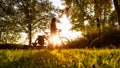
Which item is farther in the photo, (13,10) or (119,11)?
(13,10)

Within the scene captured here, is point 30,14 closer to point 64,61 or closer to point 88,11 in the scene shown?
point 88,11

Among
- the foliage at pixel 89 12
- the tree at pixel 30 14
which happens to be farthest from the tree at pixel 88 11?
the tree at pixel 30 14

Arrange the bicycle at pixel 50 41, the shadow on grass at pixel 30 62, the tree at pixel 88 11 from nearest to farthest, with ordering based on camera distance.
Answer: the shadow on grass at pixel 30 62, the bicycle at pixel 50 41, the tree at pixel 88 11

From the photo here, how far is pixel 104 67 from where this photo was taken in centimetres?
478

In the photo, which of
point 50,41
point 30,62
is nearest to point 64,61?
point 30,62

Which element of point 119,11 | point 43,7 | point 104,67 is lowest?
point 104,67

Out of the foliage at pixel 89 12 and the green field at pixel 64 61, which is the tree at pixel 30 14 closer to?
the foliage at pixel 89 12

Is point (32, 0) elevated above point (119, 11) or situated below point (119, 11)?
above

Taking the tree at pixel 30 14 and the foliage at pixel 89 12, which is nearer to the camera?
the foliage at pixel 89 12

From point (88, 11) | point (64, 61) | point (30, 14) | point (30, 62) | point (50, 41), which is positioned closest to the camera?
point (64, 61)

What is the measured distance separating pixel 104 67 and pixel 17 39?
57971 millimetres

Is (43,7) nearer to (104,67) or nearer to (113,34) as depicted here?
(113,34)

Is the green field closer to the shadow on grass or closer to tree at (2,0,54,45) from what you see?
the shadow on grass

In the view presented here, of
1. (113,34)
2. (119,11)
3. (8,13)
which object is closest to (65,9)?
(119,11)
